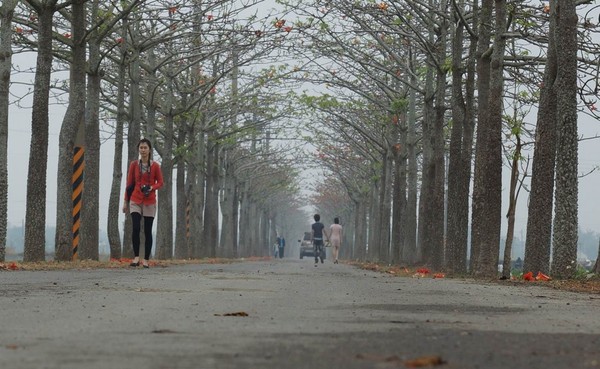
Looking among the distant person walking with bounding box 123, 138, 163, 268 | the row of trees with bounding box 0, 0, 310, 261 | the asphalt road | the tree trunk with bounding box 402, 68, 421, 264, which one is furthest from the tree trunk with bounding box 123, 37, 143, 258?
the asphalt road

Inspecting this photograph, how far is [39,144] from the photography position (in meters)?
20.5

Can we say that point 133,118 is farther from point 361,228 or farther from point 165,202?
point 361,228

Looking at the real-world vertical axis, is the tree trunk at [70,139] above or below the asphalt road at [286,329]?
above

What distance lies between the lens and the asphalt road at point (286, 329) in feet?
16.6

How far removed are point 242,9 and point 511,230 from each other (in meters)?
9.22

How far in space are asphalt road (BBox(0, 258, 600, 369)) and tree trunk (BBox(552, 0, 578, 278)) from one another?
3975mm

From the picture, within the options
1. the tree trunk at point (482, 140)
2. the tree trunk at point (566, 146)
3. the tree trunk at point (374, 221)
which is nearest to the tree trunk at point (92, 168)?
the tree trunk at point (482, 140)

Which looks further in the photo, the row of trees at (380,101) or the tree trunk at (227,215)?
the tree trunk at (227,215)

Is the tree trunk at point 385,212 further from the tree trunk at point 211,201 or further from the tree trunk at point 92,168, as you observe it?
the tree trunk at point 92,168

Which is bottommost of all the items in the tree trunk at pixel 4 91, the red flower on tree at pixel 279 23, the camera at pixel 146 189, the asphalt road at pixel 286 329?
the asphalt road at pixel 286 329

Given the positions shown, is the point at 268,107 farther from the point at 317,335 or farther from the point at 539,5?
the point at 317,335

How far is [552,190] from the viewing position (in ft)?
55.5

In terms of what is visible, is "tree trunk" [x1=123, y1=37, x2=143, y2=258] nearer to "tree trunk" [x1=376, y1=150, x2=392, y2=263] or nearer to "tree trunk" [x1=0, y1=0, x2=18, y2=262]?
"tree trunk" [x1=0, y1=0, x2=18, y2=262]

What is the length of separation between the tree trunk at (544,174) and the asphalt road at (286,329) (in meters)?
5.05
